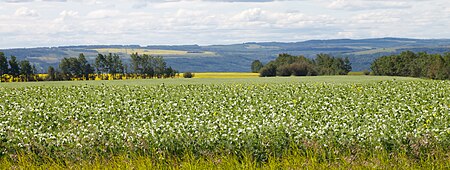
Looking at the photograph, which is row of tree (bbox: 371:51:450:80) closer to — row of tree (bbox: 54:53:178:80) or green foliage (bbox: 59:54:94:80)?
row of tree (bbox: 54:53:178:80)

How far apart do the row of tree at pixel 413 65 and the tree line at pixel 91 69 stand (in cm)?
6359

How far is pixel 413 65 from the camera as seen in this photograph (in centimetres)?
15925

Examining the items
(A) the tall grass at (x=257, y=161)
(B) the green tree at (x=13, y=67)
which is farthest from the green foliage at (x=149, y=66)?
(A) the tall grass at (x=257, y=161)

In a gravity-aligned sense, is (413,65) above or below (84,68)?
below

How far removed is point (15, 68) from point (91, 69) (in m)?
14.1

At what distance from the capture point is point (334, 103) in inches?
925

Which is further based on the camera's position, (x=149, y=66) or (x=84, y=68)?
(x=149, y=66)

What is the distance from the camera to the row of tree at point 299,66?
11050cm

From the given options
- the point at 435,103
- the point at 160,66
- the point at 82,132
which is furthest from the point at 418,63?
the point at 82,132

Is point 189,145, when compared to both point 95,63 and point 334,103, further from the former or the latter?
point 95,63

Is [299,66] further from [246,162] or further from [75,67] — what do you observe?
[246,162]

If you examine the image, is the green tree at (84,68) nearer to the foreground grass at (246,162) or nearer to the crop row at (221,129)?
the crop row at (221,129)

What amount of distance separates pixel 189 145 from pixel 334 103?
9.88 meters

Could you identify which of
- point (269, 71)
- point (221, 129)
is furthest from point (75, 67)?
point (221, 129)
